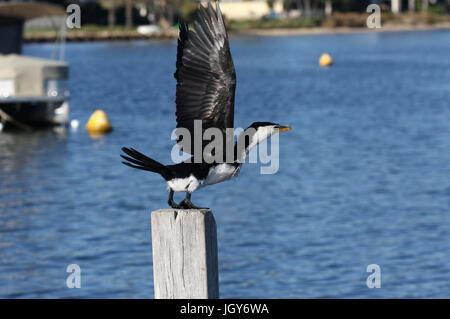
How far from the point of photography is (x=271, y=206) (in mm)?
18828

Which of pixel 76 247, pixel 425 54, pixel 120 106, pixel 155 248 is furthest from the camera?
pixel 425 54

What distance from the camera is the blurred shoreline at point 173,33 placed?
110 m

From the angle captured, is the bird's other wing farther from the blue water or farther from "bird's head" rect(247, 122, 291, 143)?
the blue water

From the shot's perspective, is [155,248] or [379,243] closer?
[155,248]

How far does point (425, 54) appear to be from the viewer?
278 feet

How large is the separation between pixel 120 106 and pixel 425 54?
1931 inches

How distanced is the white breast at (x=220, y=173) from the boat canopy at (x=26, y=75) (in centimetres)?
2235

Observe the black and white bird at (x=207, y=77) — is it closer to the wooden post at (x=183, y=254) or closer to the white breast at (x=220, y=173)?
the white breast at (x=220, y=173)

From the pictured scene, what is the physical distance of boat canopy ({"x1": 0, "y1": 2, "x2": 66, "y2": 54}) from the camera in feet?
103

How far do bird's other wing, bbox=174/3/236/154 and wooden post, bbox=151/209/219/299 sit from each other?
1.39m

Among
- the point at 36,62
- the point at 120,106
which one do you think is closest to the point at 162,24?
the point at 120,106
